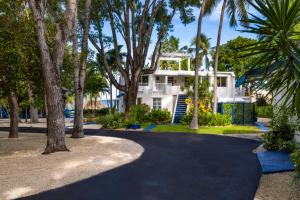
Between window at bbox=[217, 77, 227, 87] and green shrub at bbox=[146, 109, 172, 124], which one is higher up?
window at bbox=[217, 77, 227, 87]

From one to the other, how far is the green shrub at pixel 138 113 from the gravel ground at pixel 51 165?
12208 millimetres

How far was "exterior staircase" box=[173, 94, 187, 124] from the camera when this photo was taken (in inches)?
1222

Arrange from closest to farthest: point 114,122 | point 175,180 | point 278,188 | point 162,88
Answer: point 278,188, point 175,180, point 114,122, point 162,88

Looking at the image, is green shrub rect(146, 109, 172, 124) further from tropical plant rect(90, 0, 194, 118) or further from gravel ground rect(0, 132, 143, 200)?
gravel ground rect(0, 132, 143, 200)

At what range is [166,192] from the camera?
23.0ft

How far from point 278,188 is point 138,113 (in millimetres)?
21934

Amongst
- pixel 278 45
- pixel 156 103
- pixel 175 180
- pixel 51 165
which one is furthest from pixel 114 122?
pixel 278 45

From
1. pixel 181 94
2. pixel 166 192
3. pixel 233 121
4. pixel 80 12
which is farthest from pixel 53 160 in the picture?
pixel 181 94

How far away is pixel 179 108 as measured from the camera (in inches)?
1251

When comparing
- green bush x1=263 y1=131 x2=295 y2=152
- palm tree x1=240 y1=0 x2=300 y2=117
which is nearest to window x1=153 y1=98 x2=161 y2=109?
green bush x1=263 y1=131 x2=295 y2=152

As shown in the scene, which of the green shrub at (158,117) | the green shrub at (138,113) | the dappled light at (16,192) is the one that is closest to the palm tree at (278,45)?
the dappled light at (16,192)

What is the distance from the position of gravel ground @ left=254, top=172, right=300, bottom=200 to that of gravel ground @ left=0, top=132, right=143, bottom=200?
167 inches

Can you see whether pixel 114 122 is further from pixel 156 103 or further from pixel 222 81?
pixel 222 81

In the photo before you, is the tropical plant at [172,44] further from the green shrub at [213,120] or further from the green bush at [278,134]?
the green bush at [278,134]
